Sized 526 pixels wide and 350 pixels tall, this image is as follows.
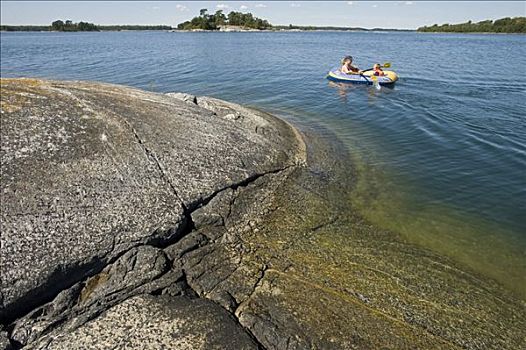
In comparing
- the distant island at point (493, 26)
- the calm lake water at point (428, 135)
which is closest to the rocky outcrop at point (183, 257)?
the calm lake water at point (428, 135)

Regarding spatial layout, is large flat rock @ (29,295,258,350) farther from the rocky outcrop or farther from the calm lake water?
the calm lake water

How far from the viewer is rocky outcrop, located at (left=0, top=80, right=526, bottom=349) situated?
5316mm

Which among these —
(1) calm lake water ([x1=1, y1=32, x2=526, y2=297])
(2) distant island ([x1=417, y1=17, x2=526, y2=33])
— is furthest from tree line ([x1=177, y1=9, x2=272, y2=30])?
(1) calm lake water ([x1=1, y1=32, x2=526, y2=297])

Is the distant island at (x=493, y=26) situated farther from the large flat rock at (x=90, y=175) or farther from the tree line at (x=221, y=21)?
the large flat rock at (x=90, y=175)

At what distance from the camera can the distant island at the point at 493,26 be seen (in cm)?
10593

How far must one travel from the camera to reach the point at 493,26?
4555 inches

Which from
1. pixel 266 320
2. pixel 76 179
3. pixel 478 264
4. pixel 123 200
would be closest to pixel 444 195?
pixel 478 264

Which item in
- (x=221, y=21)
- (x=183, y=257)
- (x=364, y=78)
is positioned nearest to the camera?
(x=183, y=257)

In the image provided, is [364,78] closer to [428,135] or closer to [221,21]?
[428,135]

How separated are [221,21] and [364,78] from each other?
6155 inches

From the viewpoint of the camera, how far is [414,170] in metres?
12.4

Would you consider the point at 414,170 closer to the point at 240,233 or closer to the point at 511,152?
the point at 511,152

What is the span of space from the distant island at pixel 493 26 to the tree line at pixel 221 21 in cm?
8423

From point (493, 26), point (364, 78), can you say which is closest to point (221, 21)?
point (493, 26)
